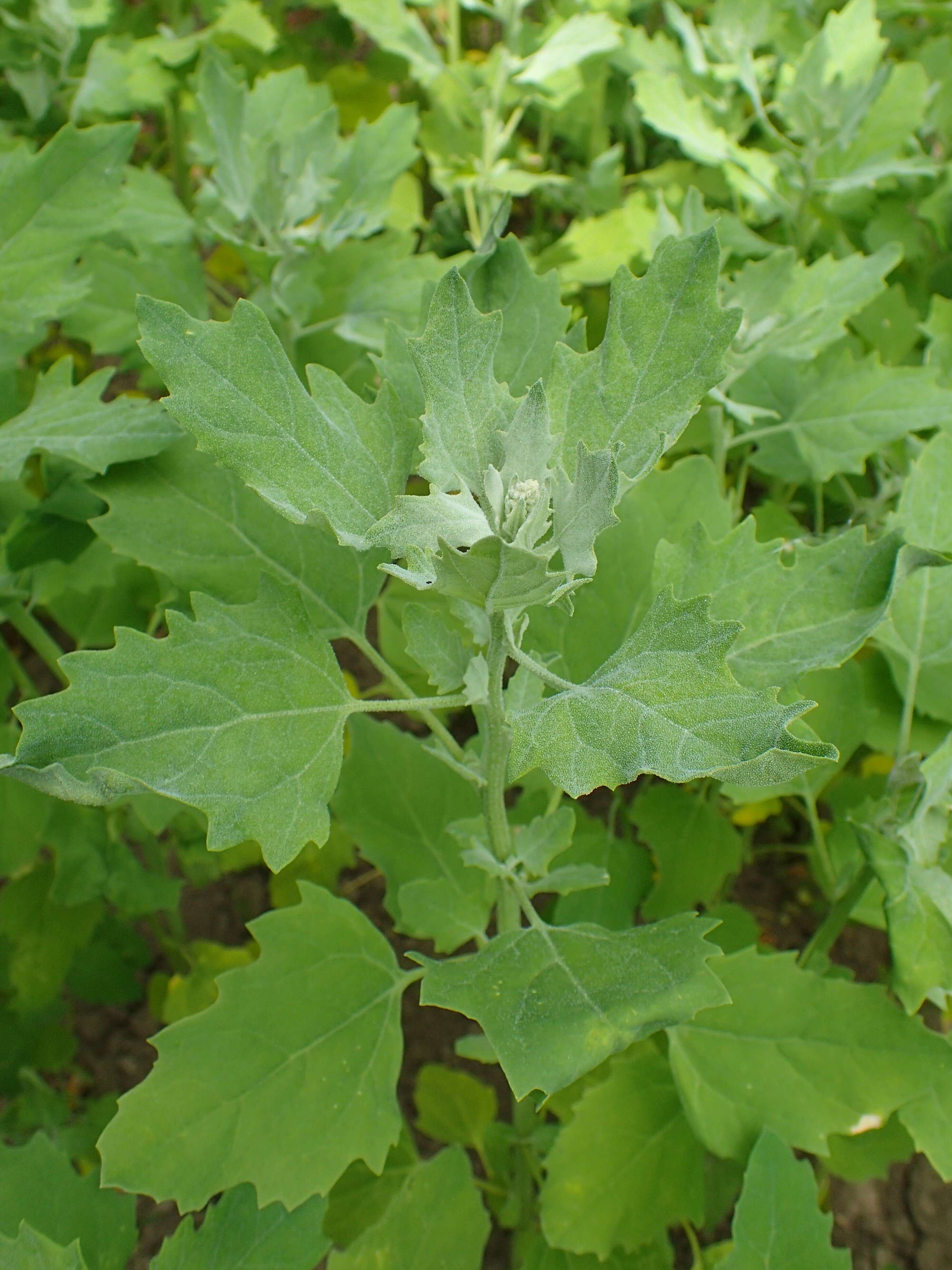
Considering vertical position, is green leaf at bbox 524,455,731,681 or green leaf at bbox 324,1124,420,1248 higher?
green leaf at bbox 524,455,731,681

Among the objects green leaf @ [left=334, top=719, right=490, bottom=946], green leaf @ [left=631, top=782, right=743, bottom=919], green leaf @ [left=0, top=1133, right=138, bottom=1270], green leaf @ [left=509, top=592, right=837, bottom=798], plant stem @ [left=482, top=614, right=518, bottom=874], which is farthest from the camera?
green leaf @ [left=631, top=782, right=743, bottom=919]

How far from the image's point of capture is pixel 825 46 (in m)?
1.94

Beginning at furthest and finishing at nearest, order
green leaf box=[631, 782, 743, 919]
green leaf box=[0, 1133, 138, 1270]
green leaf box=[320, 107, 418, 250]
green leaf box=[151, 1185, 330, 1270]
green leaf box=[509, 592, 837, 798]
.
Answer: green leaf box=[320, 107, 418, 250]
green leaf box=[631, 782, 743, 919]
green leaf box=[0, 1133, 138, 1270]
green leaf box=[151, 1185, 330, 1270]
green leaf box=[509, 592, 837, 798]

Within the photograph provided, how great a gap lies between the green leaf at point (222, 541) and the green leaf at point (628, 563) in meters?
0.25

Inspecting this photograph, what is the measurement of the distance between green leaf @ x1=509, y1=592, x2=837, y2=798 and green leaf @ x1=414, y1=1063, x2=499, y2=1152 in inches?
42.7

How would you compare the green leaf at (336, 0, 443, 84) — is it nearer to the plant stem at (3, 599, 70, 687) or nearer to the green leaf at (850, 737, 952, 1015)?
the plant stem at (3, 599, 70, 687)

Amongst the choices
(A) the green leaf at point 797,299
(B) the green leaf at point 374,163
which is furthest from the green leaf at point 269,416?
(B) the green leaf at point 374,163

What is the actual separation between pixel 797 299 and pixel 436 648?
93 cm

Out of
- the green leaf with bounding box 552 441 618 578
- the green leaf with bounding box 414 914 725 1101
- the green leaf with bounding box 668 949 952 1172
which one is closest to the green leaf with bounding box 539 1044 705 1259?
the green leaf with bounding box 668 949 952 1172

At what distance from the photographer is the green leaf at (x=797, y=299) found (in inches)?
59.5

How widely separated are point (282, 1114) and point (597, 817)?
2.74ft

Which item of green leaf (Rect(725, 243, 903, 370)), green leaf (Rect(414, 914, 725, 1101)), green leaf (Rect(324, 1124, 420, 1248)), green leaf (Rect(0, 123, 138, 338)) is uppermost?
green leaf (Rect(0, 123, 138, 338))

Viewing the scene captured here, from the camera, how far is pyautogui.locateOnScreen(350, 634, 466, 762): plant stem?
115 centimetres

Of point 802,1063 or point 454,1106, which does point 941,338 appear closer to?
point 802,1063
